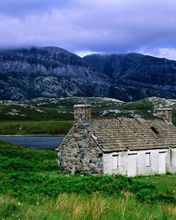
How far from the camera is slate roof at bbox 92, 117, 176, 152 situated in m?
45.2

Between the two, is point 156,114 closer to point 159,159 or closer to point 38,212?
point 159,159

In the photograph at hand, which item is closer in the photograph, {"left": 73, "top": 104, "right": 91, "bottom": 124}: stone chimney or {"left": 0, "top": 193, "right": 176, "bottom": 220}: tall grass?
{"left": 0, "top": 193, "right": 176, "bottom": 220}: tall grass

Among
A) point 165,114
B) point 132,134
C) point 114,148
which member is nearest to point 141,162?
point 132,134

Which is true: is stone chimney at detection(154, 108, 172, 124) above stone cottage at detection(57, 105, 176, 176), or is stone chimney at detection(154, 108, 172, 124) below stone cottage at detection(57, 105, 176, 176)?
above

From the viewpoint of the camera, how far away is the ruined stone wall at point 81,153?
43562mm

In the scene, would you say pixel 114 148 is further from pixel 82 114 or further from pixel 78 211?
pixel 78 211

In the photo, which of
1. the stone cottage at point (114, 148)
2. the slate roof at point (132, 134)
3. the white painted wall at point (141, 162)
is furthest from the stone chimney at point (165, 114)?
the white painted wall at point (141, 162)

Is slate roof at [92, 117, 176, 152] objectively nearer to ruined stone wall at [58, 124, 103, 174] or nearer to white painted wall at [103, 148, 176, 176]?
white painted wall at [103, 148, 176, 176]

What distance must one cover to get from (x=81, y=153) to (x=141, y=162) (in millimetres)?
6437

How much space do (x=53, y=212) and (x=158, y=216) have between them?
90.5 inches

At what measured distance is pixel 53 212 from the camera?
10227 mm

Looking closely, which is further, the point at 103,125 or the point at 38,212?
the point at 103,125

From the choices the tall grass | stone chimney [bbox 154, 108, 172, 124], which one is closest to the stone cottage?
stone chimney [bbox 154, 108, 172, 124]

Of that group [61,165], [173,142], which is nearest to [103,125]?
[61,165]
